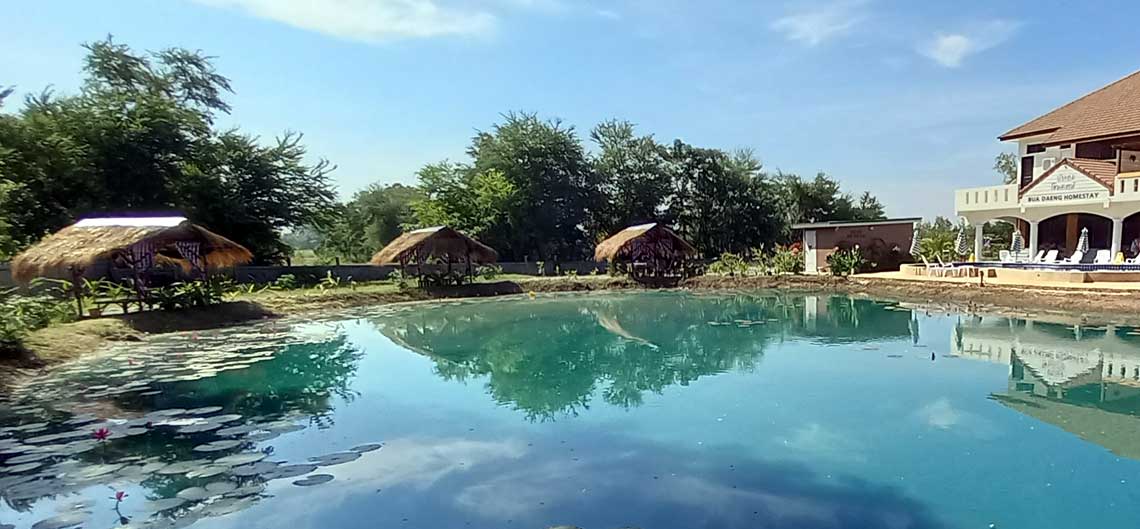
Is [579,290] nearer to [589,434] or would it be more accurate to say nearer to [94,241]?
[94,241]

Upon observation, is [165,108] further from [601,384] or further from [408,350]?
[601,384]

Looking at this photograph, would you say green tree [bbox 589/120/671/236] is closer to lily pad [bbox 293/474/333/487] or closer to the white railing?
the white railing

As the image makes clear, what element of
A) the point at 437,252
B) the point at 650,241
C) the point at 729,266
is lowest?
the point at 729,266

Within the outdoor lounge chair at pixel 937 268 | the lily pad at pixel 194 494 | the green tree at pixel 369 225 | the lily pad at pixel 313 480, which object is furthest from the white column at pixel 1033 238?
the green tree at pixel 369 225

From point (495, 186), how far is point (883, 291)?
1365 centimetres

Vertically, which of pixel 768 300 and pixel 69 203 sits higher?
pixel 69 203

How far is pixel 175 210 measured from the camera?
17172mm

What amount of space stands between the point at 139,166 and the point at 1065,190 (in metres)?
23.4

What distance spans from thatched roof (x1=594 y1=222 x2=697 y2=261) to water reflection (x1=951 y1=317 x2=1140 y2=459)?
9703 mm

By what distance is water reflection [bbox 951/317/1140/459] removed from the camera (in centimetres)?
560

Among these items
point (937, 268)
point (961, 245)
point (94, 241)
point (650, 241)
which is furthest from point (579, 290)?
point (94, 241)

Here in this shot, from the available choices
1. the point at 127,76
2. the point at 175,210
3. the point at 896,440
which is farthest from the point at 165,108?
the point at 896,440

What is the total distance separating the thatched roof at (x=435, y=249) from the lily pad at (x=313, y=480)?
42.5 ft

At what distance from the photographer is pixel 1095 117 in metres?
16.4
